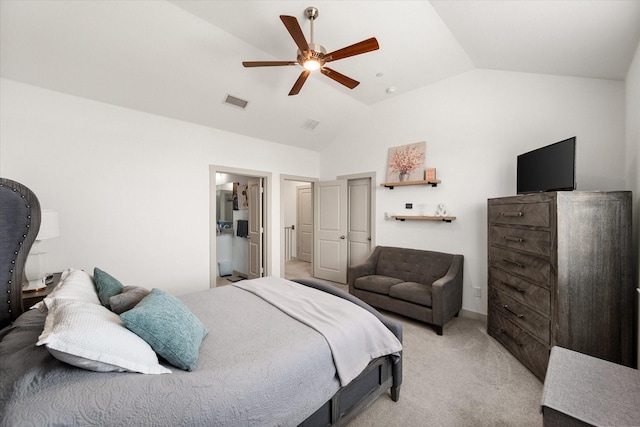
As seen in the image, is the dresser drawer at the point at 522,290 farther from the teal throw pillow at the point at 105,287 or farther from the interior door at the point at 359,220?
the teal throw pillow at the point at 105,287

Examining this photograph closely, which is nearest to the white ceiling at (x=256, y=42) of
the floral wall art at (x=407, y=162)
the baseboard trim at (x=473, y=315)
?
the floral wall art at (x=407, y=162)

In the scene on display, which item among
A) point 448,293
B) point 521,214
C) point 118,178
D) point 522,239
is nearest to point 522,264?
point 522,239

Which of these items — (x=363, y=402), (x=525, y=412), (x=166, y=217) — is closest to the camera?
(x=363, y=402)

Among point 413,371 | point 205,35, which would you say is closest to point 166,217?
point 205,35

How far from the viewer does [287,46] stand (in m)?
2.81

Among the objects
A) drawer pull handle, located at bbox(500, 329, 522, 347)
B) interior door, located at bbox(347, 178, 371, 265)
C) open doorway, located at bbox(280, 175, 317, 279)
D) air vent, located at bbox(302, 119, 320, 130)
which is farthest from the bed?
open doorway, located at bbox(280, 175, 317, 279)

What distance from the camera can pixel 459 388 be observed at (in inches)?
82.0

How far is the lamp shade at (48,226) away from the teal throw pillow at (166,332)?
1.38 metres

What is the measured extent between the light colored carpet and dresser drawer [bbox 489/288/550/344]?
1.24 ft

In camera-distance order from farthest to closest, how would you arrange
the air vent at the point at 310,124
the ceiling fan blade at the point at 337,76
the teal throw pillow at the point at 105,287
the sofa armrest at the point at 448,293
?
the air vent at the point at 310,124 → the sofa armrest at the point at 448,293 → the ceiling fan blade at the point at 337,76 → the teal throw pillow at the point at 105,287

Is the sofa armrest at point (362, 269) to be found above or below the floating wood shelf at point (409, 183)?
below

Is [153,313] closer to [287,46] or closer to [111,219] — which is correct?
[111,219]

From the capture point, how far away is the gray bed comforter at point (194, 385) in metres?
0.90

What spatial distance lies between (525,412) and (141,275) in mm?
3946
